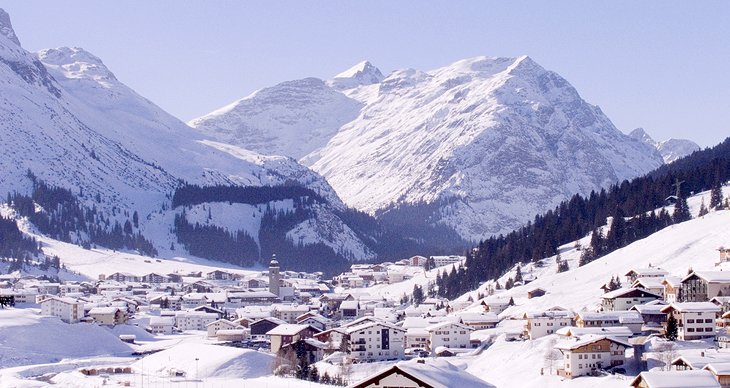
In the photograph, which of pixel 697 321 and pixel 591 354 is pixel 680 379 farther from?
pixel 697 321

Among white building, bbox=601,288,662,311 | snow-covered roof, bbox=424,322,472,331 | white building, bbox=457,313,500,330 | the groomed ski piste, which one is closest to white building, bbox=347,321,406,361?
snow-covered roof, bbox=424,322,472,331

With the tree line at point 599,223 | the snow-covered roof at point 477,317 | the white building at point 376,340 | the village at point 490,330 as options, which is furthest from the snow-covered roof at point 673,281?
the tree line at point 599,223

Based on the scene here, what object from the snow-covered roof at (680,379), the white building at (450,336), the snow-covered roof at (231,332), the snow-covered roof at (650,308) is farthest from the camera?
the snow-covered roof at (231,332)

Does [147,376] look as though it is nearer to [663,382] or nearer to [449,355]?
[449,355]

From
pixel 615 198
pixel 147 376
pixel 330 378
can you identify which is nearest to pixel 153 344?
pixel 147 376

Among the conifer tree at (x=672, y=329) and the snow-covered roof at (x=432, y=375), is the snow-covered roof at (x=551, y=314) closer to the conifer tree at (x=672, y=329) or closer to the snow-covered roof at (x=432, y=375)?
the conifer tree at (x=672, y=329)

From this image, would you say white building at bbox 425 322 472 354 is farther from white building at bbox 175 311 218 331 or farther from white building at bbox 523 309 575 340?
white building at bbox 175 311 218 331
